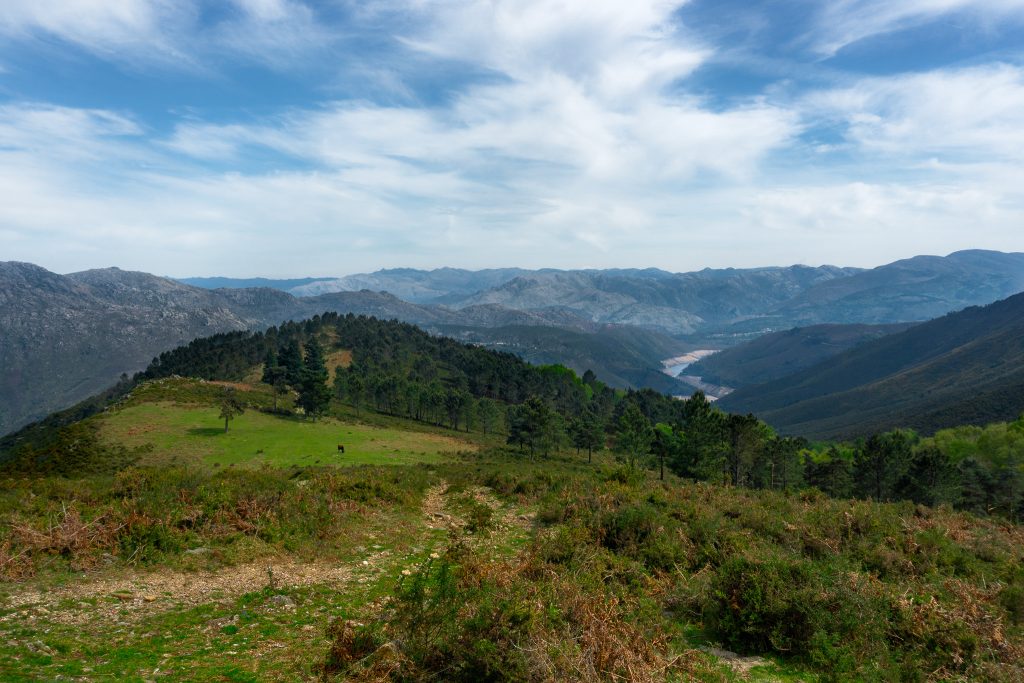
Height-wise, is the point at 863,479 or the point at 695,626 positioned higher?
the point at 695,626

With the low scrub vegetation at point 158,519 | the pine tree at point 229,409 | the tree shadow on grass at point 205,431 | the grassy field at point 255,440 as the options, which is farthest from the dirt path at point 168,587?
the pine tree at point 229,409

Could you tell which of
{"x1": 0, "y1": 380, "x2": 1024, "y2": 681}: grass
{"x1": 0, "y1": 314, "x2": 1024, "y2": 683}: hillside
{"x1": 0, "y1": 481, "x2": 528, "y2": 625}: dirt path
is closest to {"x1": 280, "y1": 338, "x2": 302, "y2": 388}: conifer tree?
{"x1": 0, "y1": 314, "x2": 1024, "y2": 683}: hillside

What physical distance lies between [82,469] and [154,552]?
42.9 meters

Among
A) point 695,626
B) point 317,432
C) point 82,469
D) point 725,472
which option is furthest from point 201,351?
point 695,626

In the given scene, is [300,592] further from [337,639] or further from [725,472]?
[725,472]

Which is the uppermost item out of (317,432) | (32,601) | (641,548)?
(32,601)

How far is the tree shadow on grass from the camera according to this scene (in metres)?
59.1

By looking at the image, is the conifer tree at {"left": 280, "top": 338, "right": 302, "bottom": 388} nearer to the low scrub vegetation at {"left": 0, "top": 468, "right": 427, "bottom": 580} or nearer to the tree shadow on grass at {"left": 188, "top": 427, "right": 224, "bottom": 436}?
the tree shadow on grass at {"left": 188, "top": 427, "right": 224, "bottom": 436}

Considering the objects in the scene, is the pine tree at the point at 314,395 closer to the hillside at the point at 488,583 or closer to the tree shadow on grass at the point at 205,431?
the tree shadow on grass at the point at 205,431

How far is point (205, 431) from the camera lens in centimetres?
6034

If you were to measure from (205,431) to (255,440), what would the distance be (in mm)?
6833

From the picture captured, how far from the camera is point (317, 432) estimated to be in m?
67.2

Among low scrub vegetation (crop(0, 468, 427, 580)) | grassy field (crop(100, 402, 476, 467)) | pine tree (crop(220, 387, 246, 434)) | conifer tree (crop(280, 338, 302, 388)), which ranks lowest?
grassy field (crop(100, 402, 476, 467))

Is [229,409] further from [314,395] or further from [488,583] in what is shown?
[488,583]
